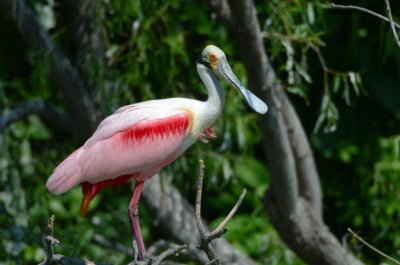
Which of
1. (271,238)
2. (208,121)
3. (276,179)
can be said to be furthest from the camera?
(271,238)

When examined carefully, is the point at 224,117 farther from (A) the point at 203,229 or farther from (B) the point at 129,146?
(A) the point at 203,229

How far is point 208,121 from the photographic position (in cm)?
479

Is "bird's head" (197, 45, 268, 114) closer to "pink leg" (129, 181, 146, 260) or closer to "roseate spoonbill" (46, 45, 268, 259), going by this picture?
"roseate spoonbill" (46, 45, 268, 259)

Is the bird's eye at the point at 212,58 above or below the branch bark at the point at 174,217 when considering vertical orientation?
above

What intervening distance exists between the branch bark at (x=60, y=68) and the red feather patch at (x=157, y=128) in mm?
1086

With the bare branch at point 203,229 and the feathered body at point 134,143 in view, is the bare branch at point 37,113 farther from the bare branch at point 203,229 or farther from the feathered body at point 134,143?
the bare branch at point 203,229

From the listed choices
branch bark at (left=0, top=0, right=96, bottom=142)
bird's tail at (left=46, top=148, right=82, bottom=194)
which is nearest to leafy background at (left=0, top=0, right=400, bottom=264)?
branch bark at (left=0, top=0, right=96, bottom=142)

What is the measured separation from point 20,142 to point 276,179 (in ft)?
4.51

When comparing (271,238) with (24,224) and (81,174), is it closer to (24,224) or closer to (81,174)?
(24,224)

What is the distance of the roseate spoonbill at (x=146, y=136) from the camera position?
15.7ft

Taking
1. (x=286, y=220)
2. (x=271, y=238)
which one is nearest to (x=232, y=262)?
(x=286, y=220)

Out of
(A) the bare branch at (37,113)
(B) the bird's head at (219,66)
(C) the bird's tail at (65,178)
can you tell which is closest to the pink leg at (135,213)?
(C) the bird's tail at (65,178)

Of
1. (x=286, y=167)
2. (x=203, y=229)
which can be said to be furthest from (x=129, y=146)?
(x=286, y=167)

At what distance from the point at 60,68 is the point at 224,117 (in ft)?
3.12
